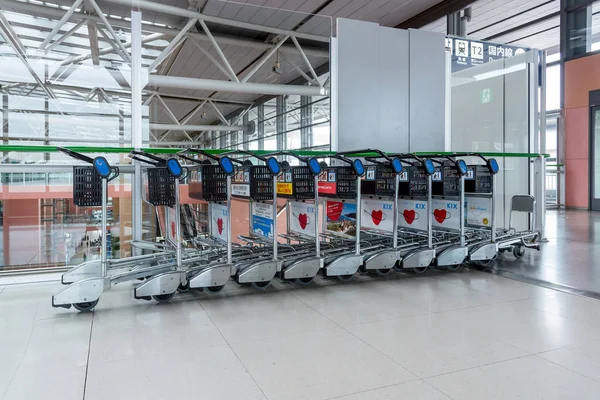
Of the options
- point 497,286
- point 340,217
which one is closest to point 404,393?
point 497,286

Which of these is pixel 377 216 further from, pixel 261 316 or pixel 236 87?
pixel 236 87

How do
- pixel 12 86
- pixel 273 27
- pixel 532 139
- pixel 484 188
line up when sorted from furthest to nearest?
pixel 273 27 < pixel 532 139 < pixel 484 188 < pixel 12 86

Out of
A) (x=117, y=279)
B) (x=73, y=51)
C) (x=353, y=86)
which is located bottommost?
(x=117, y=279)

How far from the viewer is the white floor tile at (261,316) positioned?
Answer: 2617mm

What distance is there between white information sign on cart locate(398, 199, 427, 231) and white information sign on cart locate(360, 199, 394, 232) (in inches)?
12.4

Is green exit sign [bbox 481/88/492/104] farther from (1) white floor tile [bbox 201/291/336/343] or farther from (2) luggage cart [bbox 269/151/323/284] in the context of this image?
(1) white floor tile [bbox 201/291/336/343]

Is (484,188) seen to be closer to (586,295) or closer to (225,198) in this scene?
(586,295)

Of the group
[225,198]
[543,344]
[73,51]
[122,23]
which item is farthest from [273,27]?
[543,344]

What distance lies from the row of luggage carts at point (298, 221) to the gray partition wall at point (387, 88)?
65 centimetres

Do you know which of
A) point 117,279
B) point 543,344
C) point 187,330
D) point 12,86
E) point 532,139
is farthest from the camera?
point 532,139

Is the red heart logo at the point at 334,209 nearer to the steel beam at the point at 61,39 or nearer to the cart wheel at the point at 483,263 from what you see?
the cart wheel at the point at 483,263

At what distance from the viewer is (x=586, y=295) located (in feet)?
11.0

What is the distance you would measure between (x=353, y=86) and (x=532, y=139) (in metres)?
2.85

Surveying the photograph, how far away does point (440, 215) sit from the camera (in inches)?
186
